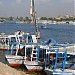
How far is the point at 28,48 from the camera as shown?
4138 cm

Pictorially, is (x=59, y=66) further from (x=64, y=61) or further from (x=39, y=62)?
(x=39, y=62)

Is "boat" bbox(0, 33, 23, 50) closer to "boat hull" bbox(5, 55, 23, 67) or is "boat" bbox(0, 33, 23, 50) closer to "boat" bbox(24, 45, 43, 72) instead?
"boat hull" bbox(5, 55, 23, 67)

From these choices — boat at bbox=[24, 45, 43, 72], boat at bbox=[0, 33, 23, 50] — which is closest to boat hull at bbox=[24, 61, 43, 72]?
boat at bbox=[24, 45, 43, 72]

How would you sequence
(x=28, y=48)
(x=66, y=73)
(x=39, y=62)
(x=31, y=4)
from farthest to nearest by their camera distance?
(x=31, y=4) → (x=28, y=48) → (x=39, y=62) → (x=66, y=73)

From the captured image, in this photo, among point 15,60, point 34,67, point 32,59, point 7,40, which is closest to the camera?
point 34,67

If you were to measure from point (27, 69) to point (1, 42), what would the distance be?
24.0 metres

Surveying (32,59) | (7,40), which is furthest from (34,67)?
(7,40)

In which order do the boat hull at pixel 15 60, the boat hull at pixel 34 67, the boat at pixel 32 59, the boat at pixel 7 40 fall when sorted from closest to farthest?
1. the boat hull at pixel 34 67
2. the boat at pixel 32 59
3. the boat hull at pixel 15 60
4. the boat at pixel 7 40

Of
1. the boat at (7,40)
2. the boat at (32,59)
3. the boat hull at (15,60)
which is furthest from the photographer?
the boat at (7,40)

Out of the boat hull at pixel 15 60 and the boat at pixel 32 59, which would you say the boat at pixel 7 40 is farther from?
the boat at pixel 32 59

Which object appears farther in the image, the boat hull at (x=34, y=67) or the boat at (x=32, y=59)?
the boat at (x=32, y=59)

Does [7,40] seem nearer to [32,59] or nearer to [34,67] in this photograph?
[32,59]

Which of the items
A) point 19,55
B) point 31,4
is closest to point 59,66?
point 19,55

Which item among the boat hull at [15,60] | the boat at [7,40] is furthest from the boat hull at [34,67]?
the boat at [7,40]
